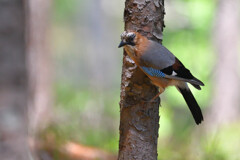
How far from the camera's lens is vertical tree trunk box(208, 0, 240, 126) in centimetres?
1155

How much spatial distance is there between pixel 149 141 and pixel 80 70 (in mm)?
34624

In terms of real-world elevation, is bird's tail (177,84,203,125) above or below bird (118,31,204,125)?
below

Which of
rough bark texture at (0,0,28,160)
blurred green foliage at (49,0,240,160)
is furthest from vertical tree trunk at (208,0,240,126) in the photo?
rough bark texture at (0,0,28,160)

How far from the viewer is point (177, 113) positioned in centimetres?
1648

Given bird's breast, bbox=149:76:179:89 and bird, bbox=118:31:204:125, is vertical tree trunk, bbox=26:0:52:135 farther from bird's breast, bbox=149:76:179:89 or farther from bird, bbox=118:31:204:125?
bird, bbox=118:31:204:125

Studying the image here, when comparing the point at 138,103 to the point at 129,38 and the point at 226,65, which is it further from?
the point at 226,65

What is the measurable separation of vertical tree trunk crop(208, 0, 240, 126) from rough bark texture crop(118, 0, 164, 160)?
8.20 meters

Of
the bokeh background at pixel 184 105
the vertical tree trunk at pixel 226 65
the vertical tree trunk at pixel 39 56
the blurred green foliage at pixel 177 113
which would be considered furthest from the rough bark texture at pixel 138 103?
the vertical tree trunk at pixel 226 65

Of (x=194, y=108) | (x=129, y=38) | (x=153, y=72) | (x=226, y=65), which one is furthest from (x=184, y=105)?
(x=129, y=38)

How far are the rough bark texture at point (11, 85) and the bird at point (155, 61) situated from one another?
0.94 m

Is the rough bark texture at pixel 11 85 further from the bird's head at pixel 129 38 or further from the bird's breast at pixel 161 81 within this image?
the bird's breast at pixel 161 81

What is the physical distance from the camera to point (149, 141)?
3.65 metres

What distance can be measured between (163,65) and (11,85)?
1.42 m

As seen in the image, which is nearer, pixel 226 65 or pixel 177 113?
pixel 226 65
